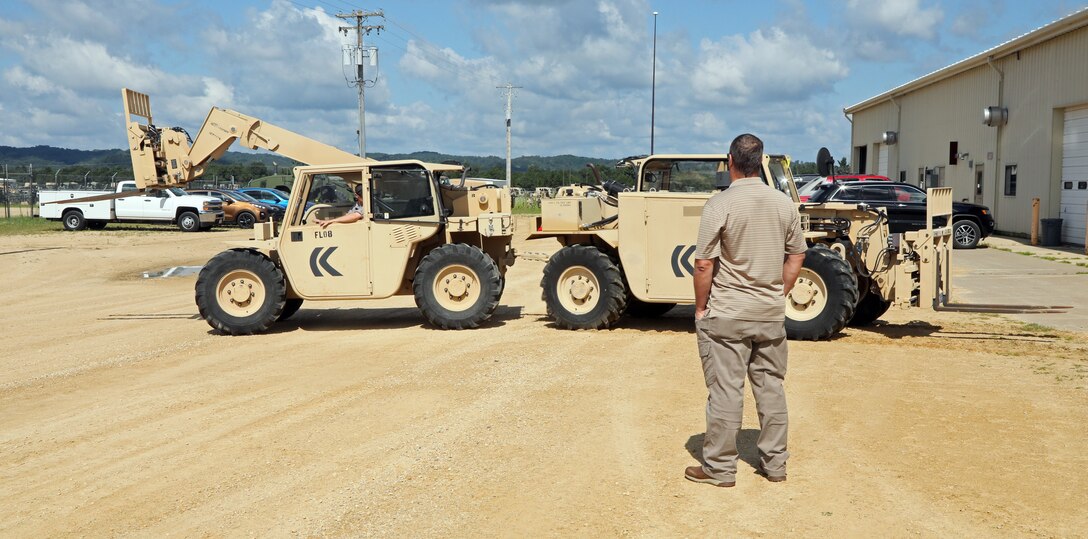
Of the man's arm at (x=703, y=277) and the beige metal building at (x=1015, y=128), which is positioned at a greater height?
the beige metal building at (x=1015, y=128)

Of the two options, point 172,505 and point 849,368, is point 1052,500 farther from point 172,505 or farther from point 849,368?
point 172,505

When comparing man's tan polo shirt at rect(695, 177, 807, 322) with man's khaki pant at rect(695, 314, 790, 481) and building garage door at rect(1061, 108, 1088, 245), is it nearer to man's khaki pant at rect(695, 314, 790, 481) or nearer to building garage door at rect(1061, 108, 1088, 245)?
man's khaki pant at rect(695, 314, 790, 481)

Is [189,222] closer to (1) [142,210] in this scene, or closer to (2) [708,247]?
(1) [142,210]

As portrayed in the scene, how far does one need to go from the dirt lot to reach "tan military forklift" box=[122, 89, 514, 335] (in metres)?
0.46

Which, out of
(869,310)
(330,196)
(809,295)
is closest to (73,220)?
(330,196)

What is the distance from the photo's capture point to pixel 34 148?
5344 inches

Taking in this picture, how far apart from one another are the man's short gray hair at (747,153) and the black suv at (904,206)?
1652 cm

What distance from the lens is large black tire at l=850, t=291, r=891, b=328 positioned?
11.7m

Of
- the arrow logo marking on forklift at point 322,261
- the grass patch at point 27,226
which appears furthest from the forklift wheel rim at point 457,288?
the grass patch at point 27,226

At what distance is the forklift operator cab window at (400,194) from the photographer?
12.0 m

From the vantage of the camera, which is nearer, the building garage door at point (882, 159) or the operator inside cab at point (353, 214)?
the operator inside cab at point (353, 214)

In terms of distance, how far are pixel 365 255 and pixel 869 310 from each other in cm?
612

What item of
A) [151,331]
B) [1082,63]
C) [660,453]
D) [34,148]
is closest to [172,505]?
[660,453]

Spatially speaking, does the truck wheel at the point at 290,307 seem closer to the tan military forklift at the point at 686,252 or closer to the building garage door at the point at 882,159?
the tan military forklift at the point at 686,252
